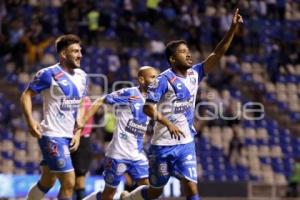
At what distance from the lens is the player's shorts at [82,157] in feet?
42.0

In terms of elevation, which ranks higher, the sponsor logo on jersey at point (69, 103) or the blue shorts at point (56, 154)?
the sponsor logo on jersey at point (69, 103)

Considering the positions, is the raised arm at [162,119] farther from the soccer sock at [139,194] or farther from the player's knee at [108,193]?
the player's knee at [108,193]

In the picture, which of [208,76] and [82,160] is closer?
[82,160]

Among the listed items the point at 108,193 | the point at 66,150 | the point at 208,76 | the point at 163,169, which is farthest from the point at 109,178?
the point at 208,76

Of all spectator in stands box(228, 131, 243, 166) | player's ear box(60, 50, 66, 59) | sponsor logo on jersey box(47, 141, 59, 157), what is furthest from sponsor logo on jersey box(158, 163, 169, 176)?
spectator in stands box(228, 131, 243, 166)

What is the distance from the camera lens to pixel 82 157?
1319 centimetres

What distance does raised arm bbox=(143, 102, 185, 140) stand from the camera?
30.9ft

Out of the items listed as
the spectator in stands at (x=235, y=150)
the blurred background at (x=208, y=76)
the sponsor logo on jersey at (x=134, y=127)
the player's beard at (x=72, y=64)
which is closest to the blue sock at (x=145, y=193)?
the sponsor logo on jersey at (x=134, y=127)

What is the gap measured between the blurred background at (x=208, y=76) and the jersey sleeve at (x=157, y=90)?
9.26m

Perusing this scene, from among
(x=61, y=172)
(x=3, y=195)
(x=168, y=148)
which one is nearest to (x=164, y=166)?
(x=168, y=148)

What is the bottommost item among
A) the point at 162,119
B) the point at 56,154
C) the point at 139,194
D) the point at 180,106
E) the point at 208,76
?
the point at 139,194

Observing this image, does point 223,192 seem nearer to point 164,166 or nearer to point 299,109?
point 299,109

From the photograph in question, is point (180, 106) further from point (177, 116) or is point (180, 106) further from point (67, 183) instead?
point (67, 183)

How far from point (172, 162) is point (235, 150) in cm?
1229
